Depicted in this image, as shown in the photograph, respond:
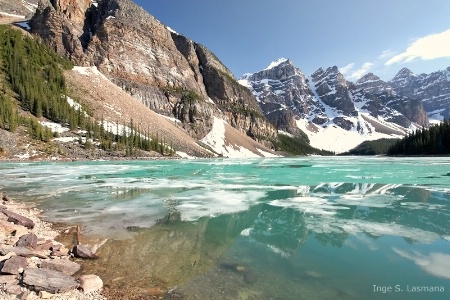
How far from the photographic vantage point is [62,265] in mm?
7715

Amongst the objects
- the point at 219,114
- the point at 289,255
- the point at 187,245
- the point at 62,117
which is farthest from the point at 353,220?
the point at 219,114

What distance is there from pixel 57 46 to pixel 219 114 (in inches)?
3812

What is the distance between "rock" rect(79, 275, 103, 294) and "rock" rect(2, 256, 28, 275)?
147 cm

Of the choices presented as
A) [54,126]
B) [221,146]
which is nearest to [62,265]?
[54,126]

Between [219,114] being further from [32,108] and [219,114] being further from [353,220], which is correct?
[353,220]

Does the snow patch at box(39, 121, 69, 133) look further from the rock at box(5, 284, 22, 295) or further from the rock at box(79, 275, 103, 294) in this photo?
the rock at box(5, 284, 22, 295)

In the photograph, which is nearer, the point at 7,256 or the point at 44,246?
the point at 7,256

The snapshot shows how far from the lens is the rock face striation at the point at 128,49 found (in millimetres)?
138250

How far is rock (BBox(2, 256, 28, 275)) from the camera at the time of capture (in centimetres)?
681

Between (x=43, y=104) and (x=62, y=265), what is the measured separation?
93.4 m

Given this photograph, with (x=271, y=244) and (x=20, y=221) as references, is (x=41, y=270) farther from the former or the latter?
(x=271, y=244)

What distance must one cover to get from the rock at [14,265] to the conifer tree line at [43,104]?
73111mm

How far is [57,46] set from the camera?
13338 centimetres

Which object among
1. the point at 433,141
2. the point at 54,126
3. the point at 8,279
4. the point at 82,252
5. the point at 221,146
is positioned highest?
the point at 54,126
